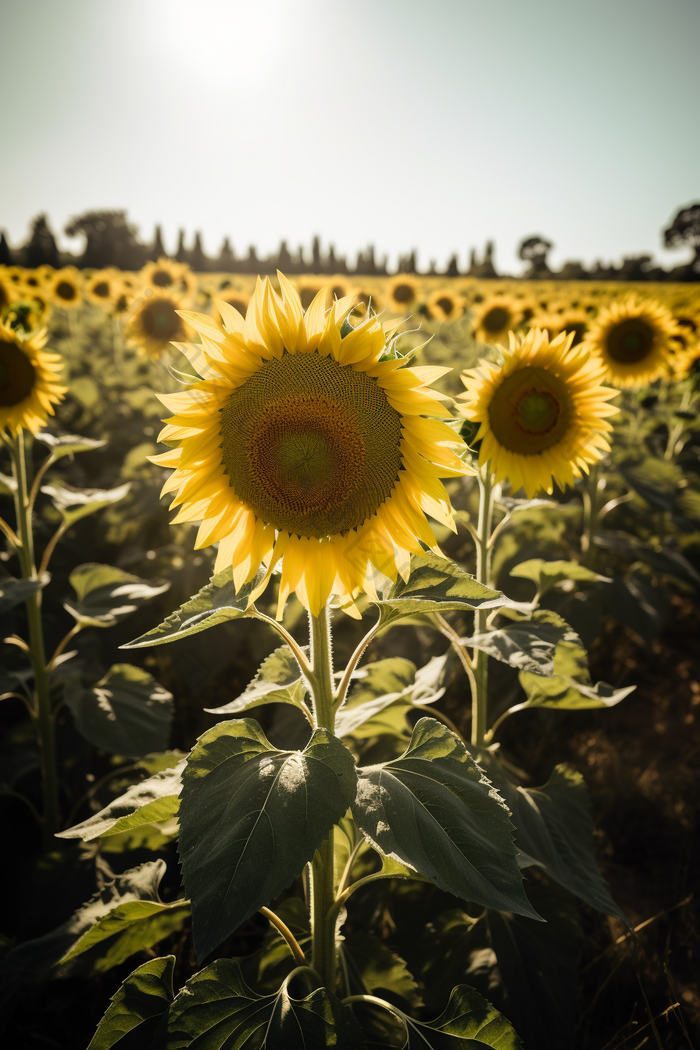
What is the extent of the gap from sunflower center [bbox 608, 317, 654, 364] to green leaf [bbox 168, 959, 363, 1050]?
4592 mm

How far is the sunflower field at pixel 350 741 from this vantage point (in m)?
1.25

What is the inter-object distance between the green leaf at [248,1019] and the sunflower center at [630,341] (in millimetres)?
4592

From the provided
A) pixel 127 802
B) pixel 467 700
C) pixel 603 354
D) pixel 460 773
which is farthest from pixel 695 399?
pixel 127 802

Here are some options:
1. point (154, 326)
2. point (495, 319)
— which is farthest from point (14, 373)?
point (495, 319)

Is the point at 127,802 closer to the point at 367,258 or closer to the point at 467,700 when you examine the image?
the point at 467,700

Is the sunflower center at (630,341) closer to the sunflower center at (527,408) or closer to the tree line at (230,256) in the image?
the sunflower center at (527,408)

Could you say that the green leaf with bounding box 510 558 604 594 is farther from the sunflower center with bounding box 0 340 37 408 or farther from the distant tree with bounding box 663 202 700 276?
the distant tree with bounding box 663 202 700 276

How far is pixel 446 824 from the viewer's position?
1.21m

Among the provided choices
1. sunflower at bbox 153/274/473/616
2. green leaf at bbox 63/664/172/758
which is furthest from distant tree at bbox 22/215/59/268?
sunflower at bbox 153/274/473/616

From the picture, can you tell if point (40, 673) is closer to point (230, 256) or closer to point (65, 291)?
point (65, 291)

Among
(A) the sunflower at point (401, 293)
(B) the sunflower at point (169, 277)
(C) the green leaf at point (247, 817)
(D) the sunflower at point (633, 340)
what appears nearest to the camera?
(C) the green leaf at point (247, 817)

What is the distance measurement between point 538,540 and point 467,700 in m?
0.99

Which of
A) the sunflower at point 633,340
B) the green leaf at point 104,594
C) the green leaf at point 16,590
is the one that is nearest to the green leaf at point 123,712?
the green leaf at point 104,594

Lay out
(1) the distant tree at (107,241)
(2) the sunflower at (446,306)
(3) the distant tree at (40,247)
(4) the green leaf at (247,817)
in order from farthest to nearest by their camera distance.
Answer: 1. (1) the distant tree at (107,241)
2. (3) the distant tree at (40,247)
3. (2) the sunflower at (446,306)
4. (4) the green leaf at (247,817)
